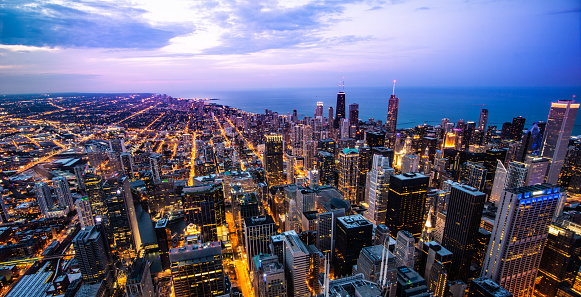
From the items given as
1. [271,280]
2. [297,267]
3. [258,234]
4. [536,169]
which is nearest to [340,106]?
[536,169]

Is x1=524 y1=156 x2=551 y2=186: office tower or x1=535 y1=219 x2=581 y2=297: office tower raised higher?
x1=524 y1=156 x2=551 y2=186: office tower

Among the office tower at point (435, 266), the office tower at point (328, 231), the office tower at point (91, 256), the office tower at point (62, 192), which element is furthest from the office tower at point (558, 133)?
the office tower at point (62, 192)

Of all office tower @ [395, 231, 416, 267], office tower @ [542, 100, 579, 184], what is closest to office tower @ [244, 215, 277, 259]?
office tower @ [395, 231, 416, 267]

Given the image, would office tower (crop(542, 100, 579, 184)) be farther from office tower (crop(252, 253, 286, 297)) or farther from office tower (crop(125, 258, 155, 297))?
office tower (crop(125, 258, 155, 297))

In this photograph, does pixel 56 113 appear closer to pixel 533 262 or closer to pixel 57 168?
pixel 57 168

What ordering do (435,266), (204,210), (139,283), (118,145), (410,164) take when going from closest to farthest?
(139,283) → (435,266) → (204,210) → (410,164) → (118,145)

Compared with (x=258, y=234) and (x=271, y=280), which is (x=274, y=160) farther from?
(x=271, y=280)
